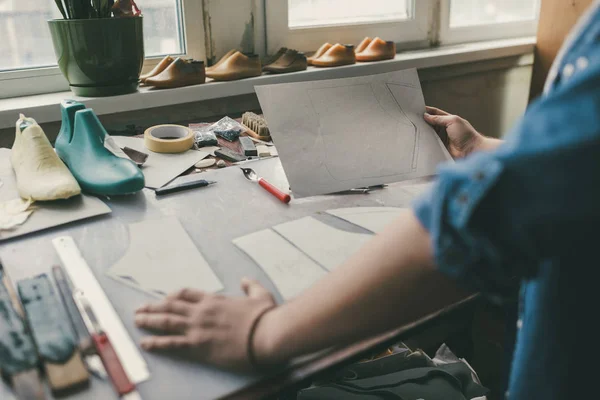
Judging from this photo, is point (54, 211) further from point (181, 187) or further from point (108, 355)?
point (108, 355)

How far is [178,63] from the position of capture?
48.6 inches

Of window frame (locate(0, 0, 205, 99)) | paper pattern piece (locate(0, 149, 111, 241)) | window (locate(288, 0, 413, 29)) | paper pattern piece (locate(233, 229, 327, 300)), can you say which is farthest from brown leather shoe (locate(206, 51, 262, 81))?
paper pattern piece (locate(233, 229, 327, 300))

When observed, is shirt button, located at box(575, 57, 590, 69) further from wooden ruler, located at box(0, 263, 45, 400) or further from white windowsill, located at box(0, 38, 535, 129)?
white windowsill, located at box(0, 38, 535, 129)

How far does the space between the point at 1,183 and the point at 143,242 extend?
0.34 metres

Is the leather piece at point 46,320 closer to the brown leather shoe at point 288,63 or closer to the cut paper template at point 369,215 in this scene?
the cut paper template at point 369,215

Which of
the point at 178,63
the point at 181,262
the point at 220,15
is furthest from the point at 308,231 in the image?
the point at 220,15

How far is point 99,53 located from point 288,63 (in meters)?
0.52

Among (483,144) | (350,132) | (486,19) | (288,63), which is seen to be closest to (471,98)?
(486,19)

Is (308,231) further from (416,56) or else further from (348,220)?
(416,56)

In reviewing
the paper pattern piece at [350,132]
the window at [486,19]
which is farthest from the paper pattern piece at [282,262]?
the window at [486,19]

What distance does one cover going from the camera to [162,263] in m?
0.58

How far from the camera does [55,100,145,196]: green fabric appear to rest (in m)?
0.75

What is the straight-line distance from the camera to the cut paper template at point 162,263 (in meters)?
0.54

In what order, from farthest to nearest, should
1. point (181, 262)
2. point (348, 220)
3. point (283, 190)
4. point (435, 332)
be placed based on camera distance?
1. point (435, 332)
2. point (283, 190)
3. point (348, 220)
4. point (181, 262)
